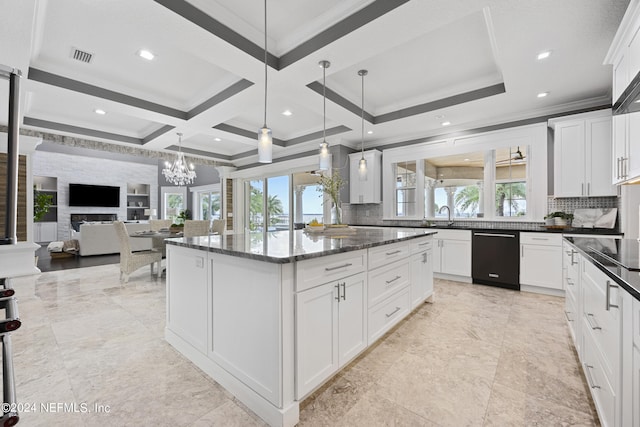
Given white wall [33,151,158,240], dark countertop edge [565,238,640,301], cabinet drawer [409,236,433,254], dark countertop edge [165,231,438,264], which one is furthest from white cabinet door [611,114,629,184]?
white wall [33,151,158,240]

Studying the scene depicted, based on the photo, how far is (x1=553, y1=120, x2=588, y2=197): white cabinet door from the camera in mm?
3638

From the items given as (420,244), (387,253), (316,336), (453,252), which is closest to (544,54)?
(420,244)

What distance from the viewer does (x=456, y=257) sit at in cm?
448

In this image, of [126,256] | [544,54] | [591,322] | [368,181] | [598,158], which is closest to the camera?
[591,322]

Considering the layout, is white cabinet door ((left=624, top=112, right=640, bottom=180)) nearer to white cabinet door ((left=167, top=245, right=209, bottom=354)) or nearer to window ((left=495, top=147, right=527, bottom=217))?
window ((left=495, top=147, right=527, bottom=217))

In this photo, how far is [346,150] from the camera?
6000 millimetres

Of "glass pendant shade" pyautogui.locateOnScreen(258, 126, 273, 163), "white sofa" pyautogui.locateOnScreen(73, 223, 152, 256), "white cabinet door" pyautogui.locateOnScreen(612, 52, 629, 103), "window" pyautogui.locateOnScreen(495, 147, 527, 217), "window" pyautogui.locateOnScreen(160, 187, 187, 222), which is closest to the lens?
"white cabinet door" pyautogui.locateOnScreen(612, 52, 629, 103)

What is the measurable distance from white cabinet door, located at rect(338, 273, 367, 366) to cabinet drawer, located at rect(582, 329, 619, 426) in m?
1.23

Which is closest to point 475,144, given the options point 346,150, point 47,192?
point 346,150

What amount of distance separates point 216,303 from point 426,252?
2286mm

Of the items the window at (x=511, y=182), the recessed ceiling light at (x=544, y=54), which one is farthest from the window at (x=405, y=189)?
the recessed ceiling light at (x=544, y=54)

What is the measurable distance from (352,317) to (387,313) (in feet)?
1.89

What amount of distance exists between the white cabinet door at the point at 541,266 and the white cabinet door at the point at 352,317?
3.06 m

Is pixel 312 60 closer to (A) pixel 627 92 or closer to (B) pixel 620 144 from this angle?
(A) pixel 627 92
